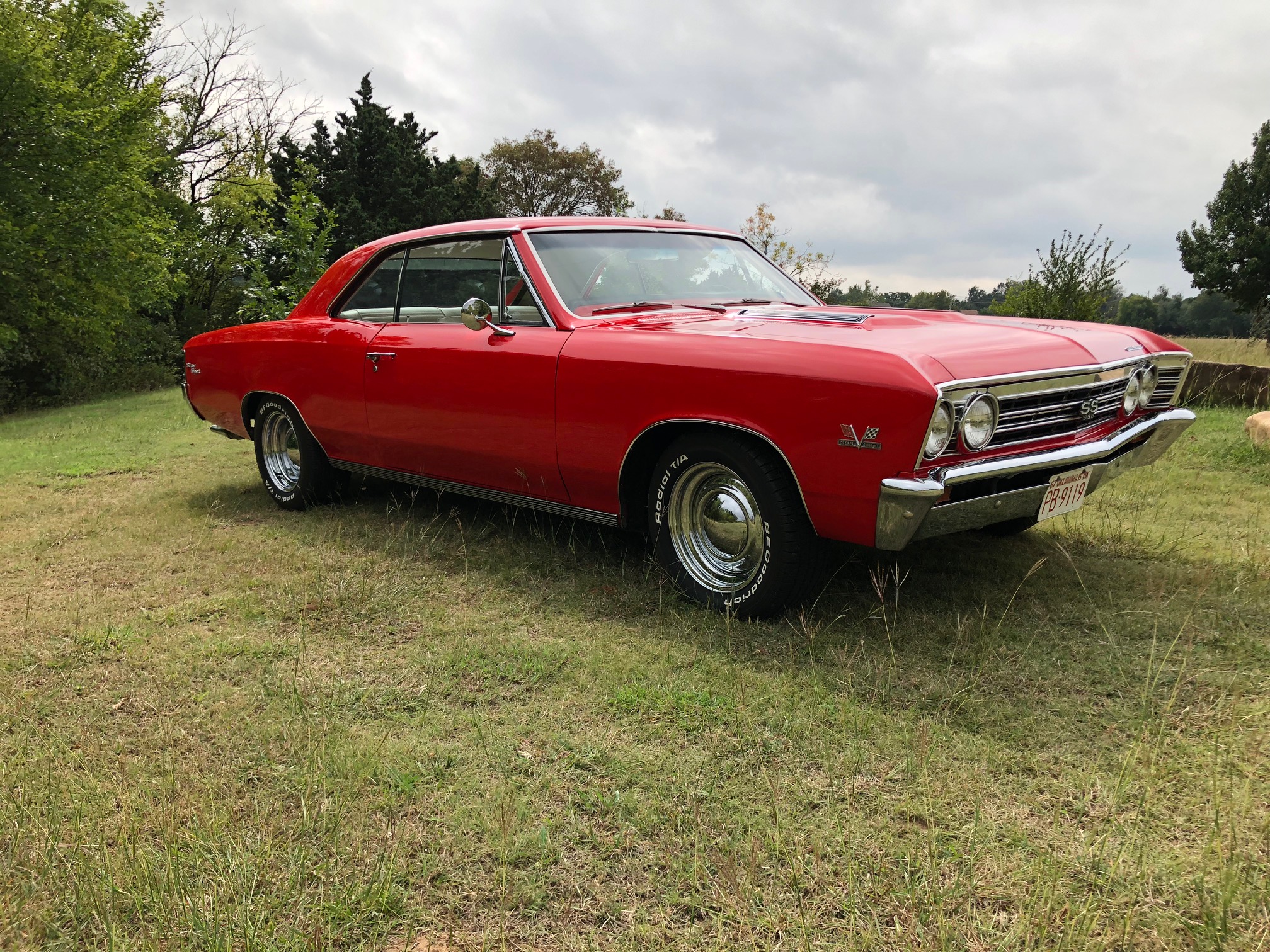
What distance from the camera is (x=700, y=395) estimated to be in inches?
126

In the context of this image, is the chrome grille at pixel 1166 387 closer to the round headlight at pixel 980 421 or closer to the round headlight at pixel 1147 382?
the round headlight at pixel 1147 382

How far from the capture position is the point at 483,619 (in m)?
3.52

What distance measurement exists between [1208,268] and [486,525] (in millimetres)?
35140

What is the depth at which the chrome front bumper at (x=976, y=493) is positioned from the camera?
9.00 feet

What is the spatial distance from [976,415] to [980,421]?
Result: 0.04 meters

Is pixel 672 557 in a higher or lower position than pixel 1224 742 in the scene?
higher

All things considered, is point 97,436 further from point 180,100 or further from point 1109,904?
point 180,100

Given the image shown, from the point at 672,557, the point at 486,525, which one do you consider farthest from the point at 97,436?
the point at 672,557

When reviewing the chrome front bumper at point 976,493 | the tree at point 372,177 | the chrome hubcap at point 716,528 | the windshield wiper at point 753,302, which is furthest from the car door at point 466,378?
the tree at point 372,177

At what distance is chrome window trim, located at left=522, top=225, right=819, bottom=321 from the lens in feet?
12.7

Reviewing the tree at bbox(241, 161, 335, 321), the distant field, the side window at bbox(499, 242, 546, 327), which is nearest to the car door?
the side window at bbox(499, 242, 546, 327)

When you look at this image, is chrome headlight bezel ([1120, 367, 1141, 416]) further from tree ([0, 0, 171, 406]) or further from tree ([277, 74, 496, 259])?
tree ([277, 74, 496, 259])

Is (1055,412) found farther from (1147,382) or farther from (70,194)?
(70,194)

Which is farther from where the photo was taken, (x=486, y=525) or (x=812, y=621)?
(x=486, y=525)
